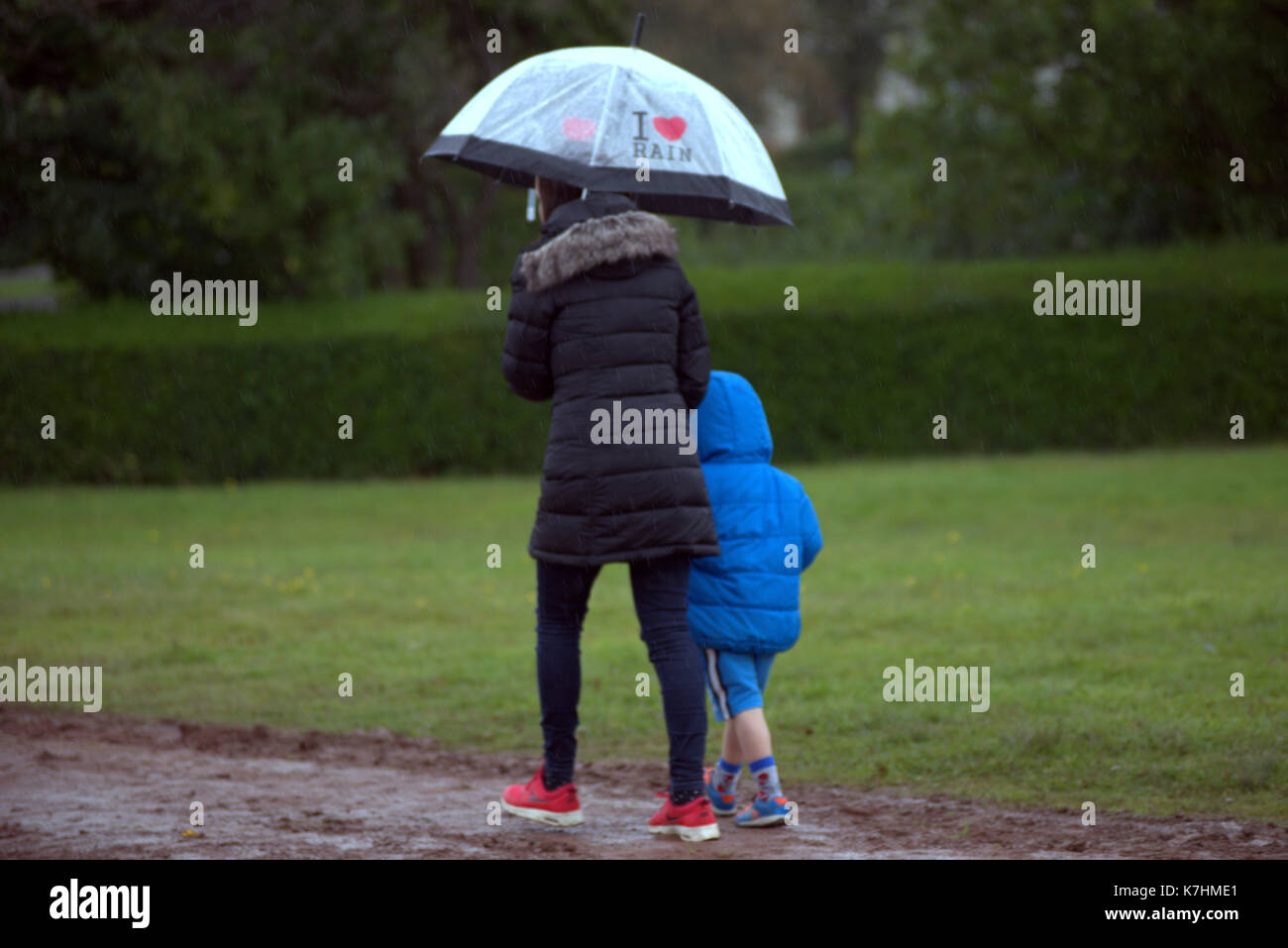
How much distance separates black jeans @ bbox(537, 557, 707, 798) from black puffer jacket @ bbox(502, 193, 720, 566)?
143 millimetres

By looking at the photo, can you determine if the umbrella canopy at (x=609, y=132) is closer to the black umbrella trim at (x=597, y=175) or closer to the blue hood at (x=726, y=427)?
the black umbrella trim at (x=597, y=175)

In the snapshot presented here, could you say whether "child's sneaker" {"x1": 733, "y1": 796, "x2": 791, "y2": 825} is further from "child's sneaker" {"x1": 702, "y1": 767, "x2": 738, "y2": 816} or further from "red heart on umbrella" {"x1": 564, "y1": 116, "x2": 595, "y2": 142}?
"red heart on umbrella" {"x1": 564, "y1": 116, "x2": 595, "y2": 142}

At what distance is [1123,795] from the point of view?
223 inches

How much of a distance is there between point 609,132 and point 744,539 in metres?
1.46

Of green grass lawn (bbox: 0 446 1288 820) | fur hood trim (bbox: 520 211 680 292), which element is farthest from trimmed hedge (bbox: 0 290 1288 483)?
fur hood trim (bbox: 520 211 680 292)

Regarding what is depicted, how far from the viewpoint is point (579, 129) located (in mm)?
5297

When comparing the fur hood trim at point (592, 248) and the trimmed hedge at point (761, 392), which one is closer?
the fur hood trim at point (592, 248)

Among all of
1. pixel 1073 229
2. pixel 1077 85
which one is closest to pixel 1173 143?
pixel 1077 85

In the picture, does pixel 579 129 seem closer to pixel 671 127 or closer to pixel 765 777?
pixel 671 127

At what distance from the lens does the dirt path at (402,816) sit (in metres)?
4.83

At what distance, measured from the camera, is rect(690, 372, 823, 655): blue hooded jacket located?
5094 millimetres

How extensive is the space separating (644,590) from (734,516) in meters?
0.41

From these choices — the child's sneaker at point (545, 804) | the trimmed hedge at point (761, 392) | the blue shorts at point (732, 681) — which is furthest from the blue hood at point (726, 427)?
the trimmed hedge at point (761, 392)
